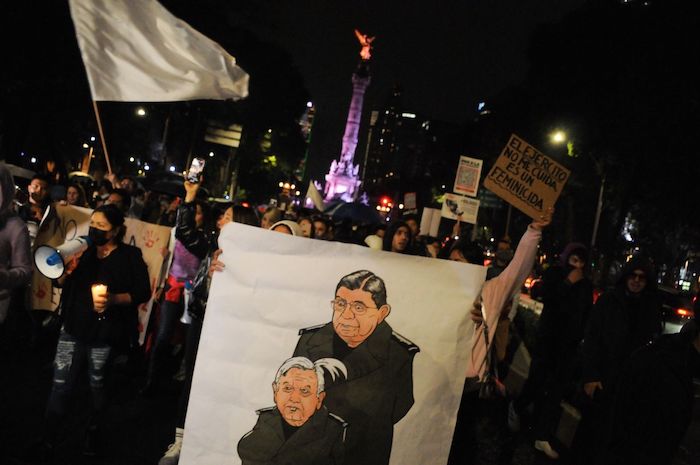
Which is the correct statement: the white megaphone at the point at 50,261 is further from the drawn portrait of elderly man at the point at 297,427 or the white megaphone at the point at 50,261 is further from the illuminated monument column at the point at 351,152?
the illuminated monument column at the point at 351,152

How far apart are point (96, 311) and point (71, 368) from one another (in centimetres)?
44

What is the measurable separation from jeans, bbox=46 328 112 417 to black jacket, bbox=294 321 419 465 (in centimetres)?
213

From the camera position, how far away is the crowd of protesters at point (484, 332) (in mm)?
3111

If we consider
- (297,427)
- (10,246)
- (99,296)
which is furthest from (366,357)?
(10,246)

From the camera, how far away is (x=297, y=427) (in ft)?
9.91

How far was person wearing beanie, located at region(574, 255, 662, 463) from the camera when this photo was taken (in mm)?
5453

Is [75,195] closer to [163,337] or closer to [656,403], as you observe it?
[163,337]

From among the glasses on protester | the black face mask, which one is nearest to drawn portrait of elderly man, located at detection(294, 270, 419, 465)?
the glasses on protester

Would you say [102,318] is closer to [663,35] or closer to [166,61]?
[166,61]

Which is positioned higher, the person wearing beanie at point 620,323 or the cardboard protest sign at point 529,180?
the cardboard protest sign at point 529,180

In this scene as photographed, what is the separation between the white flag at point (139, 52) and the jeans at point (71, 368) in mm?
1913

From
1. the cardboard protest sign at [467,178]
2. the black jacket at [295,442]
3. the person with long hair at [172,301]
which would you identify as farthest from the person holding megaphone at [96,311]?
the cardboard protest sign at [467,178]

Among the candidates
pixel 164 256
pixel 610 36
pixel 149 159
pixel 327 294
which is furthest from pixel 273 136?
pixel 327 294

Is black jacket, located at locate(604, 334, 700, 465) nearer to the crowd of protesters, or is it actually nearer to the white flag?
the crowd of protesters
